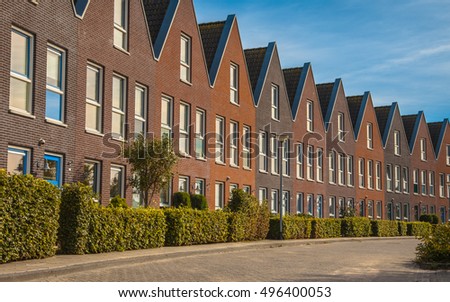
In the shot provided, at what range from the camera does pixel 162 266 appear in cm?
1486

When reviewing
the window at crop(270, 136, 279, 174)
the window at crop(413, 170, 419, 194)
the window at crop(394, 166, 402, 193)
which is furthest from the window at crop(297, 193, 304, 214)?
the window at crop(413, 170, 419, 194)

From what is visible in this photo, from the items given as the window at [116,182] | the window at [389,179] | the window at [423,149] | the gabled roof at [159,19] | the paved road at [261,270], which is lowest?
the paved road at [261,270]

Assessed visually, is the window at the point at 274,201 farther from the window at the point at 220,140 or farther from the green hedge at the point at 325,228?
the window at the point at 220,140

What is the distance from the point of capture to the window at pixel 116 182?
22969mm

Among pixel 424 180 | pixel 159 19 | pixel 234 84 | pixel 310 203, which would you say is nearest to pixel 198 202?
pixel 159 19

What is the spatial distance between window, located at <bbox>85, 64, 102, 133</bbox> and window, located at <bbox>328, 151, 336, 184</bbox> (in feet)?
78.6

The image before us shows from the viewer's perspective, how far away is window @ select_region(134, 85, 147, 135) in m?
24.7

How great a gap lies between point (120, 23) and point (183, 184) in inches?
290

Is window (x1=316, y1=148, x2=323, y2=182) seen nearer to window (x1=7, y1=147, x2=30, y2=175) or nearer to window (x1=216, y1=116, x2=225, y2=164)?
window (x1=216, y1=116, x2=225, y2=164)

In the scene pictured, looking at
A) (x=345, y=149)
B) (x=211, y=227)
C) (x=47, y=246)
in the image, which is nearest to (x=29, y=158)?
(x=47, y=246)

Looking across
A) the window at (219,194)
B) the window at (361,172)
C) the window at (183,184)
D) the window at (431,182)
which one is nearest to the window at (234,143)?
the window at (219,194)

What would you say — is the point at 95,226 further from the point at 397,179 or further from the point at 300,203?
the point at 397,179

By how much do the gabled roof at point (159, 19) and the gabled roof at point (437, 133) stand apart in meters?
41.2

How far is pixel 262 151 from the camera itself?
3562cm
